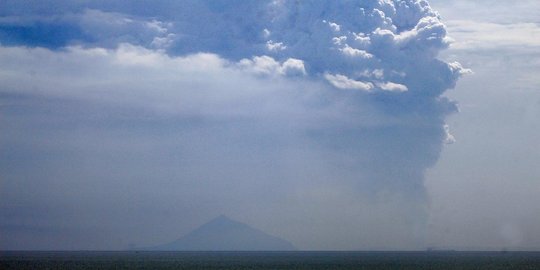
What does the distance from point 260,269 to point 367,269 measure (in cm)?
1907

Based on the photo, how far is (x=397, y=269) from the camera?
140 meters

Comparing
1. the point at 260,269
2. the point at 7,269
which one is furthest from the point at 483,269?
the point at 7,269

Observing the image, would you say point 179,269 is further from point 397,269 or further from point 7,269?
point 397,269

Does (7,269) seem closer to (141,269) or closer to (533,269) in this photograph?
(141,269)

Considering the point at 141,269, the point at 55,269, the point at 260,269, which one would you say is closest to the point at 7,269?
the point at 55,269

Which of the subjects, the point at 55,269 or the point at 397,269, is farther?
the point at 397,269

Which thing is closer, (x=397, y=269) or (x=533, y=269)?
(x=533, y=269)

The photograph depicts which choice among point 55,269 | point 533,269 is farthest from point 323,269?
point 55,269

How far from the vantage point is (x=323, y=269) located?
134500 millimetres

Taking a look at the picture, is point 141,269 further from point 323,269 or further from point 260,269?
point 323,269

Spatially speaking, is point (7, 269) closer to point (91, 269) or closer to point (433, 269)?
point (91, 269)

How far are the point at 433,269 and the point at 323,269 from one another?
65.7 feet

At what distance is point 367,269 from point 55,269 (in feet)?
170

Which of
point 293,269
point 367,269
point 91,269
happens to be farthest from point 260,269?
point 91,269
